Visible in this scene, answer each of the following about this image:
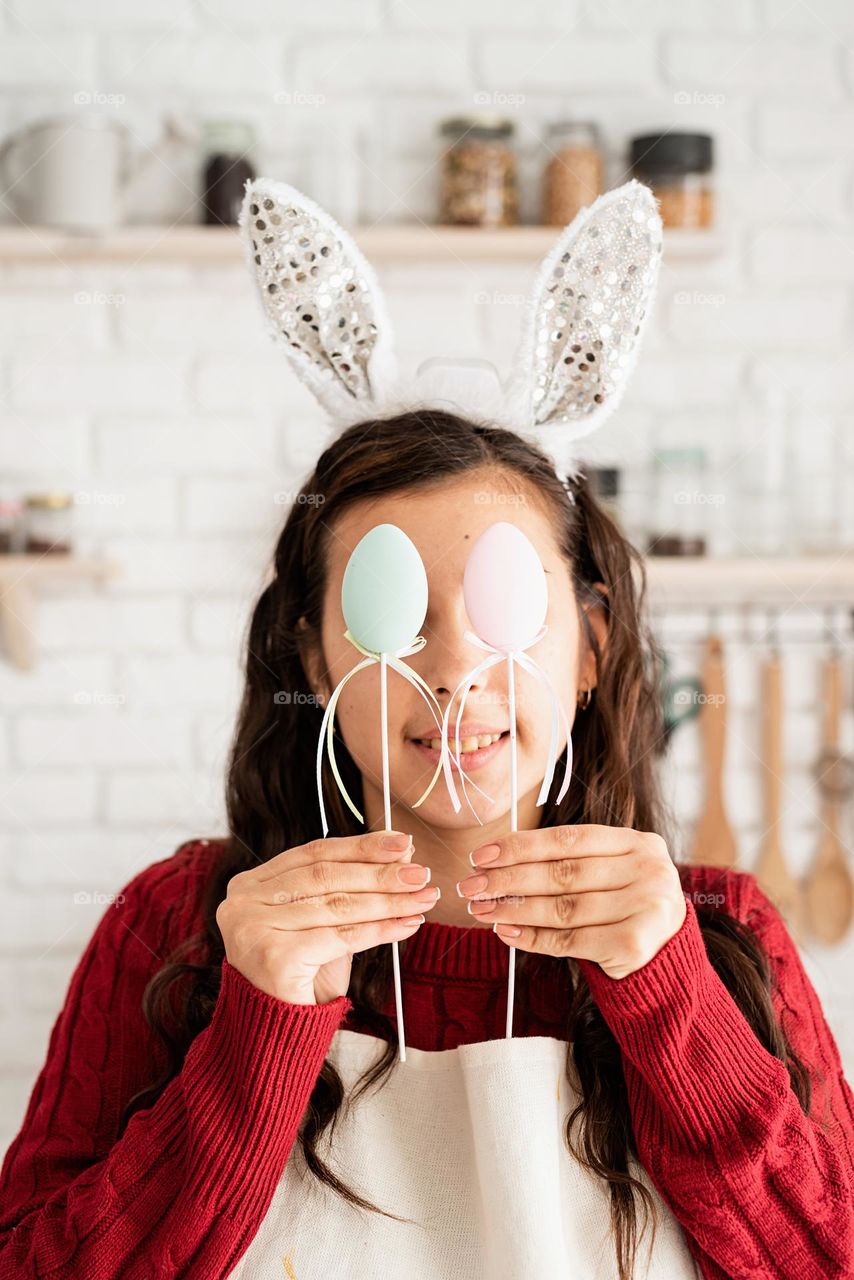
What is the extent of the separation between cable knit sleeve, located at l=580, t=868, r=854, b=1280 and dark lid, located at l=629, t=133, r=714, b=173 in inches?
51.4

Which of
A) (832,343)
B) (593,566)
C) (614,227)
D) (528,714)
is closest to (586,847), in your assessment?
(528,714)

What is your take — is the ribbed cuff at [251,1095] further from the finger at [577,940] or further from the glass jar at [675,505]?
the glass jar at [675,505]

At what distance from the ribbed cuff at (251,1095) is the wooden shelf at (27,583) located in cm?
108

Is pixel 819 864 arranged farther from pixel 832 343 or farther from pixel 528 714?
pixel 528 714

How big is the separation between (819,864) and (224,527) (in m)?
1.08

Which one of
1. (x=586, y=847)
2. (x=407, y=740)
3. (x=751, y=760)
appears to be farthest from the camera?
(x=751, y=760)

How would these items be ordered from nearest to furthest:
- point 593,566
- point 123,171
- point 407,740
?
point 407,740 → point 593,566 → point 123,171

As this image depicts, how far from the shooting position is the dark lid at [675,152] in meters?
1.83

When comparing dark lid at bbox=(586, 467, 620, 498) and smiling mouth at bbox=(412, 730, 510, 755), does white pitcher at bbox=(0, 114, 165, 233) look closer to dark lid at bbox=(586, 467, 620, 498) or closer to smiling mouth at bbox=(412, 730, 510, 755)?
dark lid at bbox=(586, 467, 620, 498)

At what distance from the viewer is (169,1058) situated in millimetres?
1060

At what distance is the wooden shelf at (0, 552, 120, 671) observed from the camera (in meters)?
1.84

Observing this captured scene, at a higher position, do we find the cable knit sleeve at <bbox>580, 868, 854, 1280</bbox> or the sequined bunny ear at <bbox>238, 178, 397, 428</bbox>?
the sequined bunny ear at <bbox>238, 178, 397, 428</bbox>

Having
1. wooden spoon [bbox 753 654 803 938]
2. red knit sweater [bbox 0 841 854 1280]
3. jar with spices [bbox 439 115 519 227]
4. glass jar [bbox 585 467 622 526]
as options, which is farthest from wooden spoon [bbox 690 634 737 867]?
red knit sweater [bbox 0 841 854 1280]

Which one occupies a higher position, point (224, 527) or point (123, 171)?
point (123, 171)
